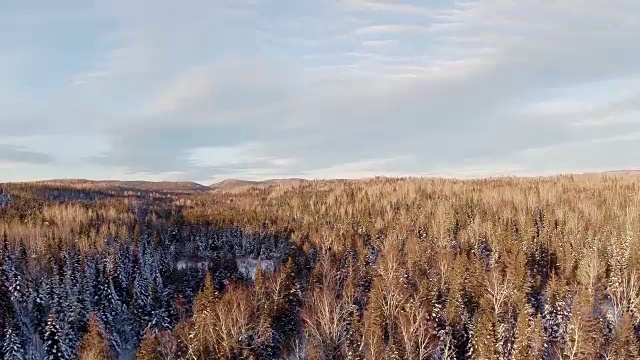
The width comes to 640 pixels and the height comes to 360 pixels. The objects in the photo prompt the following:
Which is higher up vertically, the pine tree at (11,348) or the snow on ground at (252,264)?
the pine tree at (11,348)

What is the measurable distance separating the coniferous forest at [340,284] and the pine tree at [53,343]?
201mm

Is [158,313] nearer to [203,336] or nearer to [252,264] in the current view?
[203,336]

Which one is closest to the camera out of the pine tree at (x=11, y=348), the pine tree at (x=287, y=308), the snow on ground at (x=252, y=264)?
the pine tree at (x=11, y=348)

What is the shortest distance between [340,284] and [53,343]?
45.4 meters

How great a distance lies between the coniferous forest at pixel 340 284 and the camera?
52.9 meters

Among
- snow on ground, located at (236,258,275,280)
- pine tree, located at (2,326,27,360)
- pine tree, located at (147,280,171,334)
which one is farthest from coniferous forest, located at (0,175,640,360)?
snow on ground, located at (236,258,275,280)

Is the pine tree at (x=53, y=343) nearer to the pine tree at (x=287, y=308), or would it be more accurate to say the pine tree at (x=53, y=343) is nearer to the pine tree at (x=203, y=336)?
the pine tree at (x=203, y=336)

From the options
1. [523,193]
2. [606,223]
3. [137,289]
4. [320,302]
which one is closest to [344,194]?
[523,193]

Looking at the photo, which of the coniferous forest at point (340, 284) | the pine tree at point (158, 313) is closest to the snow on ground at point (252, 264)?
the coniferous forest at point (340, 284)

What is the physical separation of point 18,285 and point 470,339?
62.8 metres

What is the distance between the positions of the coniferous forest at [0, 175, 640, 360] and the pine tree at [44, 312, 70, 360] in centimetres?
20

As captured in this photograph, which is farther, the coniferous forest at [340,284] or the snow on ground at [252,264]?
the snow on ground at [252,264]

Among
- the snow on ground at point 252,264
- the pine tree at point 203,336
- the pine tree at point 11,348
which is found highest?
the pine tree at point 203,336

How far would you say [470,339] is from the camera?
57594mm
